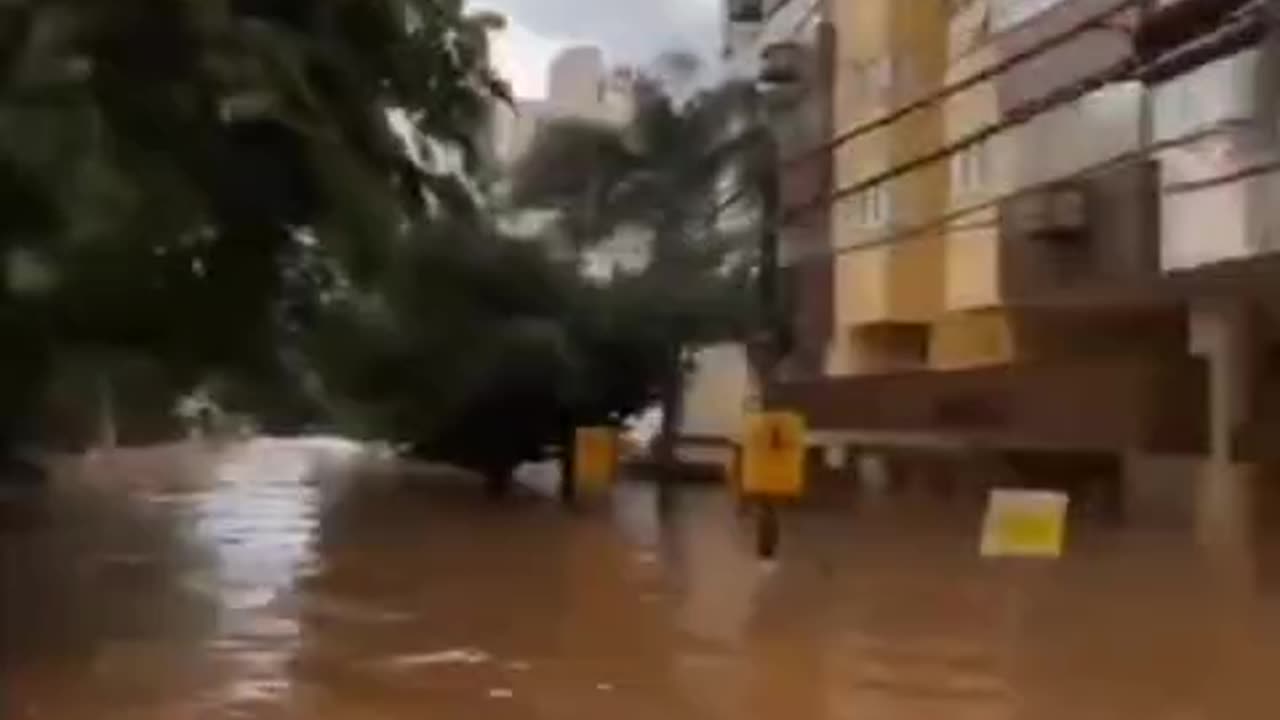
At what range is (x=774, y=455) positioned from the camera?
11617mm

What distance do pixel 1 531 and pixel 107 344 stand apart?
568 cm

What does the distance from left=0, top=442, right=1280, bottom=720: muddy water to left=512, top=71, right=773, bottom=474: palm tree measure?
2.14 metres

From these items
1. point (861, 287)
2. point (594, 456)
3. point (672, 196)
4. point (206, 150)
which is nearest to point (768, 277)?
point (672, 196)

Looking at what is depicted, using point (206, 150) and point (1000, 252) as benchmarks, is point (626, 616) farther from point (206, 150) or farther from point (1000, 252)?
point (1000, 252)

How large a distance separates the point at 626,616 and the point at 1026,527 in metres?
3.57

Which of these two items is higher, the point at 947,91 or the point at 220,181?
the point at 947,91

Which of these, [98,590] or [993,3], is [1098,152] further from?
[98,590]

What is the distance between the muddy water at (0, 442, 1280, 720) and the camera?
7441 millimetres

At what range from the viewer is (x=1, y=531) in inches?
564

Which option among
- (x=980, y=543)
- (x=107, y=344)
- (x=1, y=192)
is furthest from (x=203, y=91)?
(x=980, y=543)

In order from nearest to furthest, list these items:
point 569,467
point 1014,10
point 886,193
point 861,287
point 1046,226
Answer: point 1046,226 < point 569,467 < point 1014,10 < point 886,193 < point 861,287

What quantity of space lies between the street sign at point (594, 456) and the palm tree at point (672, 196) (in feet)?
3.47

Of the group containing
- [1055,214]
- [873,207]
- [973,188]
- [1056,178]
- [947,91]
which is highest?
[947,91]

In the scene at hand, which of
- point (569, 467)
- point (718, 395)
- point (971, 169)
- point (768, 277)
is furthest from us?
point (718, 395)
